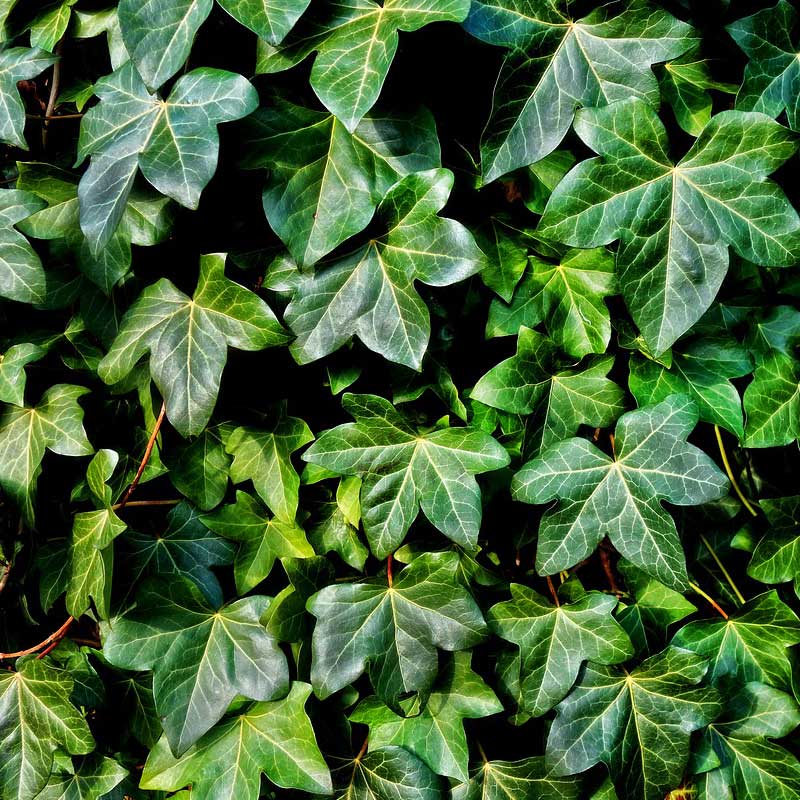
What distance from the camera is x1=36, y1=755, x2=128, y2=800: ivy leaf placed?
50.4 inches

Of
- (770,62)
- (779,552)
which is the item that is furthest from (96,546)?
(770,62)

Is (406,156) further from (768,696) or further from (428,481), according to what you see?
(768,696)

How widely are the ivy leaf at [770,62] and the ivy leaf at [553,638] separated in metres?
0.72

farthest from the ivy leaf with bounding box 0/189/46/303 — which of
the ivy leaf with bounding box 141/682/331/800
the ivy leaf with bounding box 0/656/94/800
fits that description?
the ivy leaf with bounding box 141/682/331/800

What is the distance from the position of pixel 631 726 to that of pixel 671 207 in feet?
2.50

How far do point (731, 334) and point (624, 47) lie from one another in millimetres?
456

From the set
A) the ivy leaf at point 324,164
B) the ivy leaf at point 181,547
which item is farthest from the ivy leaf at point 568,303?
the ivy leaf at point 181,547

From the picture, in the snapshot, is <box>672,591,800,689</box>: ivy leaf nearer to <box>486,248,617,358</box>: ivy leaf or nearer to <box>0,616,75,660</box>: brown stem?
<box>486,248,617,358</box>: ivy leaf

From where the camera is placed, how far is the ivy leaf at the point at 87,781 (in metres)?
1.28

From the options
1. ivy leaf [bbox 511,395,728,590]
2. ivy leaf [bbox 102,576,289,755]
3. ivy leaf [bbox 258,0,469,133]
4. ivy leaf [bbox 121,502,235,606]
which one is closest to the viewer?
ivy leaf [bbox 258,0,469,133]

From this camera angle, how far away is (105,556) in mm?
1135

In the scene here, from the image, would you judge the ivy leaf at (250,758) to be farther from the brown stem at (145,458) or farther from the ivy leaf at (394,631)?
Answer: the brown stem at (145,458)

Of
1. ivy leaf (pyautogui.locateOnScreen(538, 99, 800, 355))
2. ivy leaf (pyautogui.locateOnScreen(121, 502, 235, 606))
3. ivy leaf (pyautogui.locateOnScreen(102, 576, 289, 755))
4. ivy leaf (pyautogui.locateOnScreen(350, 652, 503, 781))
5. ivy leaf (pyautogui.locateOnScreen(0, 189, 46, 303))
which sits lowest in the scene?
ivy leaf (pyautogui.locateOnScreen(350, 652, 503, 781))

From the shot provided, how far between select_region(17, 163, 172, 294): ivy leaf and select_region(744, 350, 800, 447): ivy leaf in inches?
35.9
